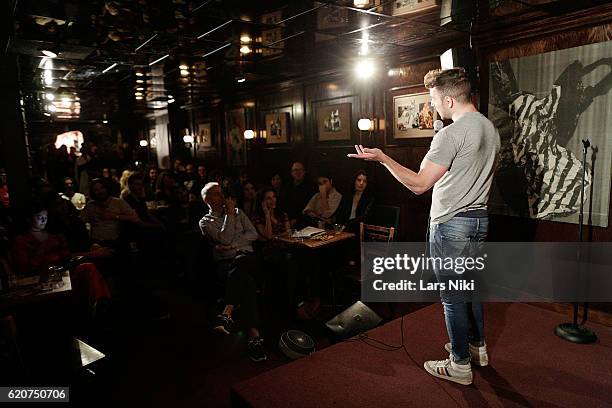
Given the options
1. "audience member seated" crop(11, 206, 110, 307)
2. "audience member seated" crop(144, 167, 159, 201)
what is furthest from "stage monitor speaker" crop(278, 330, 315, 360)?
"audience member seated" crop(144, 167, 159, 201)

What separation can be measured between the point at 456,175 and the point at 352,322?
5.99 feet

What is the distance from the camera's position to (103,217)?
531cm

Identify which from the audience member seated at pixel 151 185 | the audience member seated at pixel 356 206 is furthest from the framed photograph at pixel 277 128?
the audience member seated at pixel 151 185

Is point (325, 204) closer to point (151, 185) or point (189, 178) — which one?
point (189, 178)

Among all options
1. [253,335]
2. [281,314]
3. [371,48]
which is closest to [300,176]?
[371,48]

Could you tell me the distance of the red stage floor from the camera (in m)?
2.56

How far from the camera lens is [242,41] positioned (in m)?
5.33

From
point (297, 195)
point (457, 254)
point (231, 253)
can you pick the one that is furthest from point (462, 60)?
point (297, 195)

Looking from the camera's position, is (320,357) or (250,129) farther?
(250,129)

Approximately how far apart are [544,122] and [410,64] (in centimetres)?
224

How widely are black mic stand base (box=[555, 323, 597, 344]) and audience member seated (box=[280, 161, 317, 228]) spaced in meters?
4.01

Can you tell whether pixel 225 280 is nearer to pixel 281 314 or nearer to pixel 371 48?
pixel 281 314

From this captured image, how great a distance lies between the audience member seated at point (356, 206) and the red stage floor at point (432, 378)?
2.18 m

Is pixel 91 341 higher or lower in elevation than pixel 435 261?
lower
